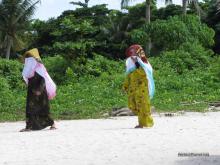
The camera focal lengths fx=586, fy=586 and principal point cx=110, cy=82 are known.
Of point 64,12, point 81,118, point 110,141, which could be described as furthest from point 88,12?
point 110,141

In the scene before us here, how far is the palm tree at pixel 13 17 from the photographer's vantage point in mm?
38062

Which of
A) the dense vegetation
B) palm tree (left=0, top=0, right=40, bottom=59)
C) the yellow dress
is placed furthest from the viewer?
palm tree (left=0, top=0, right=40, bottom=59)

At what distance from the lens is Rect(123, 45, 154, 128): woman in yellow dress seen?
11.1m

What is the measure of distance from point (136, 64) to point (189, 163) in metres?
4.56

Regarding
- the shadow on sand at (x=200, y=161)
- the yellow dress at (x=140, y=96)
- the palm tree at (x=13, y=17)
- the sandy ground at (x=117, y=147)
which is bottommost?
the sandy ground at (x=117, y=147)

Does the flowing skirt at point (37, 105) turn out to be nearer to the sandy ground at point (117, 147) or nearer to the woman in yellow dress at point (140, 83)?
the sandy ground at point (117, 147)

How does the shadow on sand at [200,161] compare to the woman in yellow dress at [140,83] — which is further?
the woman in yellow dress at [140,83]

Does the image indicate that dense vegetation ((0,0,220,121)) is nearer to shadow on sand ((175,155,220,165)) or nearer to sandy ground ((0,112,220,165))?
sandy ground ((0,112,220,165))

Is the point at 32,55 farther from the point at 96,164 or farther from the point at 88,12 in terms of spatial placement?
the point at 88,12

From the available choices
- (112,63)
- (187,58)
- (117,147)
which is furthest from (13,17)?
(117,147)

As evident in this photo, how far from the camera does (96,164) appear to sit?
693 centimetres

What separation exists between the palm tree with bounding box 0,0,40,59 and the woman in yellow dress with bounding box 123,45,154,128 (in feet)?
90.3

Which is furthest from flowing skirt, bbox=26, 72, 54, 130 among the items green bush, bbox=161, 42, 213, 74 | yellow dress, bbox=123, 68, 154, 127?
green bush, bbox=161, 42, 213, 74

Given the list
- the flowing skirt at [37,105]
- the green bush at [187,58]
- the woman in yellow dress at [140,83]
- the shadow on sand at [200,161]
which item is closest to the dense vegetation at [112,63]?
the green bush at [187,58]
